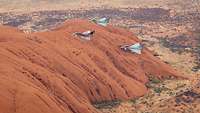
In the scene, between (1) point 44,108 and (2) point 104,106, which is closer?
(1) point 44,108

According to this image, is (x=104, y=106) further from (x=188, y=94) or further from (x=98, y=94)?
(x=188, y=94)

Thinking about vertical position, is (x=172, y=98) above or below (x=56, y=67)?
below

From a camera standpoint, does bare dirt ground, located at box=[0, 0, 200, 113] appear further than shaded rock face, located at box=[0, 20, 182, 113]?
Yes

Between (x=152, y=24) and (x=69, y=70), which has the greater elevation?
(x=69, y=70)

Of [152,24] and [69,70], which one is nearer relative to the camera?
[69,70]

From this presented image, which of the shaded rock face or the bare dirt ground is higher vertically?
the shaded rock face

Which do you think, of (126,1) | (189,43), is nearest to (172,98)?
(189,43)
